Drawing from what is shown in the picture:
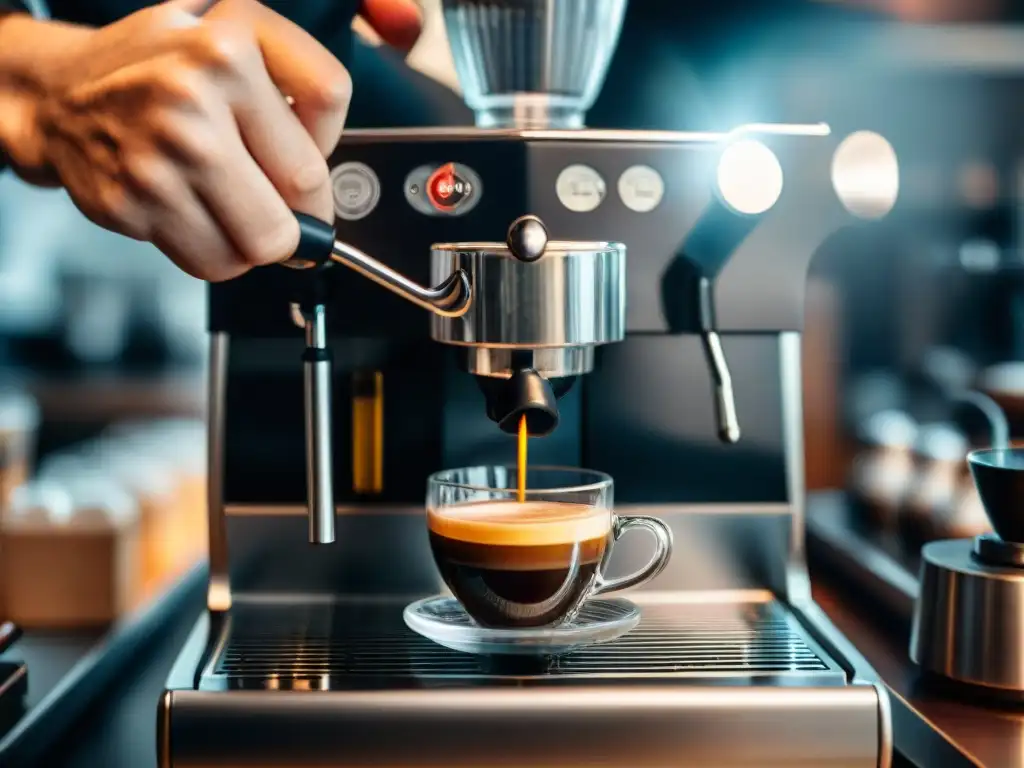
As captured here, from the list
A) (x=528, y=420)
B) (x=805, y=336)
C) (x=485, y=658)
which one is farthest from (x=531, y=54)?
(x=805, y=336)

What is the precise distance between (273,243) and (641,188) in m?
0.30

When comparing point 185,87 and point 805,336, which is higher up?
point 185,87

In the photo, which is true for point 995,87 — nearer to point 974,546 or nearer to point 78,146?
point 974,546

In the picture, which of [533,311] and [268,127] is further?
[533,311]

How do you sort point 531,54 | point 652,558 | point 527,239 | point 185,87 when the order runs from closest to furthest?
1. point 185,87
2. point 527,239
3. point 652,558
4. point 531,54

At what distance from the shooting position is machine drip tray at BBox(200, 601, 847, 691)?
65 centimetres

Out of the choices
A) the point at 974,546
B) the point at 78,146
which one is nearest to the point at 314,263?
the point at 78,146

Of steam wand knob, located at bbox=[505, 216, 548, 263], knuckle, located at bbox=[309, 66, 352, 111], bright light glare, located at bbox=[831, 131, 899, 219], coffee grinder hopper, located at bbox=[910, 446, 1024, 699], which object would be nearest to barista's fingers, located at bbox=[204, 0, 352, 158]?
knuckle, located at bbox=[309, 66, 352, 111]

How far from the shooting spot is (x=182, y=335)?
329 cm

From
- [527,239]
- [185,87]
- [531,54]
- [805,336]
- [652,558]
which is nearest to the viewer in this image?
[185,87]

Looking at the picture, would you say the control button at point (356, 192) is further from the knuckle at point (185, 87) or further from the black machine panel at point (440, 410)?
the knuckle at point (185, 87)

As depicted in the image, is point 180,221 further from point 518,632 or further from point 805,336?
point 805,336

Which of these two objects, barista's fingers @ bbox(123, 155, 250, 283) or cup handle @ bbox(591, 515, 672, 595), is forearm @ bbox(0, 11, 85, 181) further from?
cup handle @ bbox(591, 515, 672, 595)

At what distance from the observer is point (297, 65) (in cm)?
56
